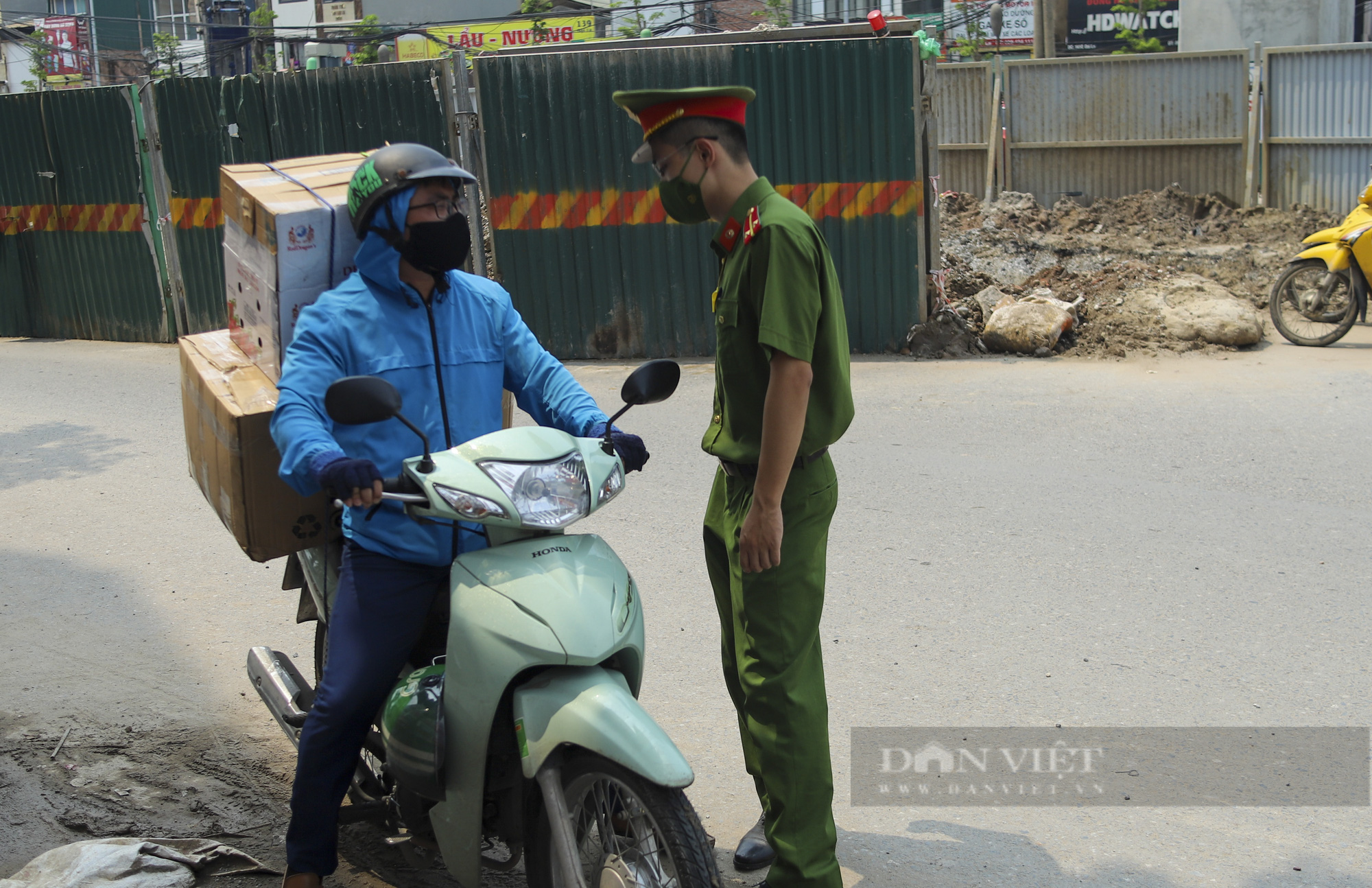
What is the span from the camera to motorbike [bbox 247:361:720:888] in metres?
2.38

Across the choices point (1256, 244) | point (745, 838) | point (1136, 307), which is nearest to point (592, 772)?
point (745, 838)

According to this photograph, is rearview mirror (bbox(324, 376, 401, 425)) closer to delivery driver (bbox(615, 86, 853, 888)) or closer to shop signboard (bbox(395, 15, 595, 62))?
delivery driver (bbox(615, 86, 853, 888))

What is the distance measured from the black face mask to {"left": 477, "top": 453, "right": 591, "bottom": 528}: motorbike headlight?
586 mm

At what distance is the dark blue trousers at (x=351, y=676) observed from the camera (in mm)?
2781

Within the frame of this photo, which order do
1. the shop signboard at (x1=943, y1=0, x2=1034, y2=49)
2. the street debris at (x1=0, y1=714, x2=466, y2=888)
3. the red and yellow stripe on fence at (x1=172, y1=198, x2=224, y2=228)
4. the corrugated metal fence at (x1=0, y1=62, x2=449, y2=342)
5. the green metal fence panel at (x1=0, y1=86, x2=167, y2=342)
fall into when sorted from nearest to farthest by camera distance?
the street debris at (x1=0, y1=714, x2=466, y2=888) → the corrugated metal fence at (x1=0, y1=62, x2=449, y2=342) → the red and yellow stripe on fence at (x1=172, y1=198, x2=224, y2=228) → the green metal fence panel at (x1=0, y1=86, x2=167, y2=342) → the shop signboard at (x1=943, y1=0, x2=1034, y2=49)

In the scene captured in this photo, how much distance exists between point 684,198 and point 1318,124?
1485cm

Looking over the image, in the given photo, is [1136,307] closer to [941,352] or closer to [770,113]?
[941,352]

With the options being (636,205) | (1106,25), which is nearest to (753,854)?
(636,205)

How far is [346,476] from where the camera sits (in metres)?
2.50

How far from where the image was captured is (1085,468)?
21.9 ft

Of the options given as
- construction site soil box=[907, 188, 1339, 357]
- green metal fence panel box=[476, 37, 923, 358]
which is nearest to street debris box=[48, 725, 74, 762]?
green metal fence panel box=[476, 37, 923, 358]

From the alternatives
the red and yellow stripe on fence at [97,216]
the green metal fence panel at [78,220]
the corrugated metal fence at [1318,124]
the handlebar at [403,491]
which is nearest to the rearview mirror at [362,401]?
the handlebar at [403,491]

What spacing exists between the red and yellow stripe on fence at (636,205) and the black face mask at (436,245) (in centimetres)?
702

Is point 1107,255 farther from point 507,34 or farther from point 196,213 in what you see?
point 507,34
